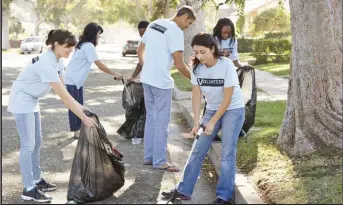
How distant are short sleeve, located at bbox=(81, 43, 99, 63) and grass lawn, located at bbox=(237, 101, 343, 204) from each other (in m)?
2.23

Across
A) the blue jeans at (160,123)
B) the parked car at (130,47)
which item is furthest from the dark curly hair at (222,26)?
the parked car at (130,47)

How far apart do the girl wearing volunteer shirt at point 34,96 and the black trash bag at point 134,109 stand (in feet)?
9.64

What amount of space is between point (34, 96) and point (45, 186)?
971mm

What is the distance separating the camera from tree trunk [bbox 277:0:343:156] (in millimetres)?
6301

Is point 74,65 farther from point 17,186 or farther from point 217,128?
point 217,128

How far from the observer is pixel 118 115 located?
11.1m

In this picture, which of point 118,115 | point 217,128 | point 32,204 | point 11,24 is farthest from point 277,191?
point 11,24

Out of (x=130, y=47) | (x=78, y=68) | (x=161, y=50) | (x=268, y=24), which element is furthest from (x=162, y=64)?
(x=268, y=24)

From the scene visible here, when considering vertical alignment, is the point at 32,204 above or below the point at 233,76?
below

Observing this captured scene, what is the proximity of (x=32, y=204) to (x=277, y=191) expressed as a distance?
6.96 ft

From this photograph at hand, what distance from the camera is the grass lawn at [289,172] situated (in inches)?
197

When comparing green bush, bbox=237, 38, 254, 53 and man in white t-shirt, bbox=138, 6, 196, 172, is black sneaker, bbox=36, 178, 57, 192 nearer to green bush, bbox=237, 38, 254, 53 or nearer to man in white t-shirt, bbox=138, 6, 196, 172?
man in white t-shirt, bbox=138, 6, 196, 172

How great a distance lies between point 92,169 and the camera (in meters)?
Answer: 5.38

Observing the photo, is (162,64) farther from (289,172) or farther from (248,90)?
(289,172)
